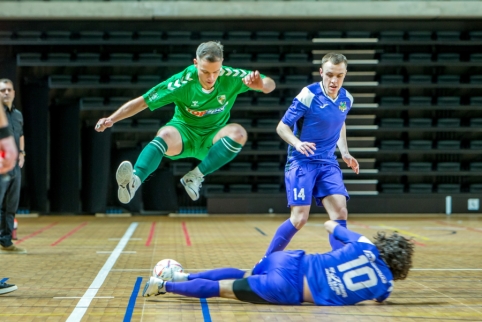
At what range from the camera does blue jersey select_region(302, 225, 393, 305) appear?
4.07 m

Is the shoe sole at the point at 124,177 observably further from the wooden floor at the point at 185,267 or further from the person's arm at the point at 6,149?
the person's arm at the point at 6,149

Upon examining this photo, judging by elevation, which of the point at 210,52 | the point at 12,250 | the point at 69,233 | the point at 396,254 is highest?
the point at 210,52

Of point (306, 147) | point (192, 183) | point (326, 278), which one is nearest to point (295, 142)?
point (306, 147)

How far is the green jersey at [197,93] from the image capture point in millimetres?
5125

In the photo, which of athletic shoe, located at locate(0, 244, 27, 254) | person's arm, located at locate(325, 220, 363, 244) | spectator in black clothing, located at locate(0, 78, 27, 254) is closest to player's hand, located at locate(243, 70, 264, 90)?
person's arm, located at locate(325, 220, 363, 244)

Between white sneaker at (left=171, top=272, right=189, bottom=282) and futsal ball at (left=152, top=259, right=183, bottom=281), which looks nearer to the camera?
white sneaker at (left=171, top=272, right=189, bottom=282)

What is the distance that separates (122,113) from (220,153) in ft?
2.66

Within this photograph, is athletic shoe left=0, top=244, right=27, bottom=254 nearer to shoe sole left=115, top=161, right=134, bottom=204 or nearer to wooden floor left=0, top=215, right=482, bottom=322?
wooden floor left=0, top=215, right=482, bottom=322

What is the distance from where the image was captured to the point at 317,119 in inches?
201

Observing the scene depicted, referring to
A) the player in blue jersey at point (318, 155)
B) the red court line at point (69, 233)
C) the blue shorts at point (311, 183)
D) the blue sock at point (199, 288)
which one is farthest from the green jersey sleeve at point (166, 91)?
the red court line at point (69, 233)

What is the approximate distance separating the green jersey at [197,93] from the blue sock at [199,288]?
59.7 inches

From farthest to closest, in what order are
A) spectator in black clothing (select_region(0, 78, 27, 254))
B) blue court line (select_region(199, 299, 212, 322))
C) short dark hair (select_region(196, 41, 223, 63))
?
spectator in black clothing (select_region(0, 78, 27, 254))
short dark hair (select_region(196, 41, 223, 63))
blue court line (select_region(199, 299, 212, 322))

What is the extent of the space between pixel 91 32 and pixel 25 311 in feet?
36.1

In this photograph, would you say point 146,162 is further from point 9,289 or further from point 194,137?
point 9,289
